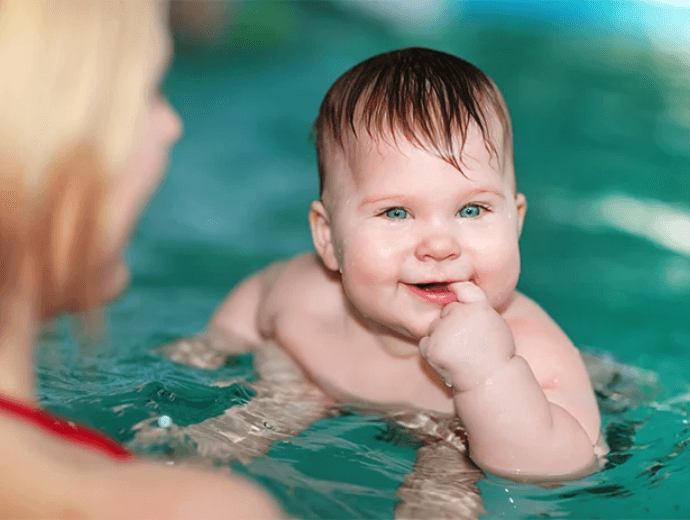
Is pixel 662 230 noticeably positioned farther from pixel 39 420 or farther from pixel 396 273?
pixel 39 420

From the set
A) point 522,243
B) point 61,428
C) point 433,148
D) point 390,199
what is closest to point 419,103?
point 433,148

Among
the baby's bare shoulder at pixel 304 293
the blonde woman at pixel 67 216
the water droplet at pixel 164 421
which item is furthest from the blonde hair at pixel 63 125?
the baby's bare shoulder at pixel 304 293

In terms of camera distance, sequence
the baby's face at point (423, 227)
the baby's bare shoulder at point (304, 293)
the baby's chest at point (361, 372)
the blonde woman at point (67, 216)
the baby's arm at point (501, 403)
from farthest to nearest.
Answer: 1. the baby's bare shoulder at point (304, 293)
2. the baby's chest at point (361, 372)
3. the baby's face at point (423, 227)
4. the baby's arm at point (501, 403)
5. the blonde woman at point (67, 216)

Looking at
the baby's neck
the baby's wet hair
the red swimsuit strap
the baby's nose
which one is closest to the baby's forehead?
the baby's wet hair

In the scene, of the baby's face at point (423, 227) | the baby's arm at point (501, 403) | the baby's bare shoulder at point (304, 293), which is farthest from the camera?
the baby's bare shoulder at point (304, 293)

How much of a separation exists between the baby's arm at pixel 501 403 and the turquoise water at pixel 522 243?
0.07 metres

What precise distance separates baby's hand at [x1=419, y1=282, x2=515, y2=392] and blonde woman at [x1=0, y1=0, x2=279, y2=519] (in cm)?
66

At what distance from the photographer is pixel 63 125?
1.40 m

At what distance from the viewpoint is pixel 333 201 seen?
87.0 inches

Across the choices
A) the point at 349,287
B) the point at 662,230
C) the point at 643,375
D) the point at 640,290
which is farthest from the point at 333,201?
the point at 662,230

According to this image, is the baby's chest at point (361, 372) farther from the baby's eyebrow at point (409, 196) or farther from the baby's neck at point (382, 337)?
the baby's eyebrow at point (409, 196)

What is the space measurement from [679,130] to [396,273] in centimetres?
374

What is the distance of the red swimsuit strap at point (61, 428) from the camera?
1.41 meters

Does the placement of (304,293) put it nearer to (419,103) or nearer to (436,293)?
(436,293)
